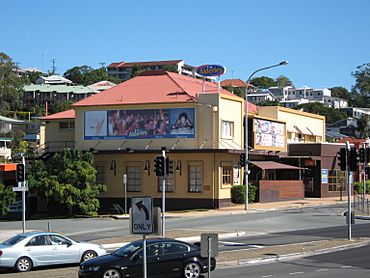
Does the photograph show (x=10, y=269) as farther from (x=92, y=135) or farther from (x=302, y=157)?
(x=302, y=157)

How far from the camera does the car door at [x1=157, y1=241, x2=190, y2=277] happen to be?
61.8 ft

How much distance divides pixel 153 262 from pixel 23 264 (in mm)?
5577

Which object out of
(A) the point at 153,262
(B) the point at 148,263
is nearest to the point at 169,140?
(A) the point at 153,262

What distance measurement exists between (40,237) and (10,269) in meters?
1.42

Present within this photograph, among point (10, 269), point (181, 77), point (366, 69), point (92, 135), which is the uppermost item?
point (366, 69)

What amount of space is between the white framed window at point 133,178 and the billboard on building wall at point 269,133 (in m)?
10.4

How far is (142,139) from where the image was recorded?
5256 centimetres

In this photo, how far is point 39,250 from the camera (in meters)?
22.3

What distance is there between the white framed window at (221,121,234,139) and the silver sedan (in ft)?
97.3

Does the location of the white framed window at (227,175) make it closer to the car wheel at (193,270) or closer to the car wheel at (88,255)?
the car wheel at (88,255)

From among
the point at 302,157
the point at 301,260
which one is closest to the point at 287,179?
the point at 302,157

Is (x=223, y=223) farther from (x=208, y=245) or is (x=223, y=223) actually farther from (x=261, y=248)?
(x=208, y=245)

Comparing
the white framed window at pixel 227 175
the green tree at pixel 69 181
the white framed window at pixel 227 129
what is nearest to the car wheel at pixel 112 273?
the green tree at pixel 69 181

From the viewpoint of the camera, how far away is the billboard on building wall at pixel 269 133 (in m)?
56.1
